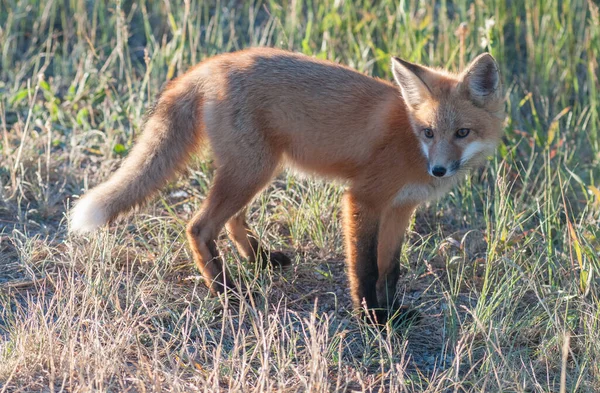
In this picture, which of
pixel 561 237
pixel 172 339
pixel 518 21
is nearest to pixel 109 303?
pixel 172 339

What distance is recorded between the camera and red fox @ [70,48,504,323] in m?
3.56

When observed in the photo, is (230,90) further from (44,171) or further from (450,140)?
(44,171)

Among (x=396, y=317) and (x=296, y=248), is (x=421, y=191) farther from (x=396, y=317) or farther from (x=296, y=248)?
(x=296, y=248)

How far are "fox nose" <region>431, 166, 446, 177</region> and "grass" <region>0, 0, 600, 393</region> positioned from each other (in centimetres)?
47

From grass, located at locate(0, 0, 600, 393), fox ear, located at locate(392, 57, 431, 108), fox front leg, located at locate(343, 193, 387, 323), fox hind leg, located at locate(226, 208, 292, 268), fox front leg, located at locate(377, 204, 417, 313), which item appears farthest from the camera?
fox hind leg, located at locate(226, 208, 292, 268)

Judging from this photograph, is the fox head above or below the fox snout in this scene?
above

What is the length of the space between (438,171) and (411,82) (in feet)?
1.49

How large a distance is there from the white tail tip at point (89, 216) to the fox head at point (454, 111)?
1.51 meters

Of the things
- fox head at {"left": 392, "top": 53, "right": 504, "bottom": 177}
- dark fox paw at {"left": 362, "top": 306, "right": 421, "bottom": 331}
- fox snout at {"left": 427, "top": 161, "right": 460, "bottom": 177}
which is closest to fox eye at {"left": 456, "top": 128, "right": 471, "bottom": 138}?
fox head at {"left": 392, "top": 53, "right": 504, "bottom": 177}

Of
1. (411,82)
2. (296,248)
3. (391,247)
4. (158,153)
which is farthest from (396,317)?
(158,153)

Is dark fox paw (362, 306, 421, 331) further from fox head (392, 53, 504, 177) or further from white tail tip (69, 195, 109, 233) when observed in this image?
white tail tip (69, 195, 109, 233)

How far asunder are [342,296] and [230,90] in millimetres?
1212

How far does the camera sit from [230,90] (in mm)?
3693

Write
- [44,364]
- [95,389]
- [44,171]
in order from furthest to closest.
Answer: [44,171]
[44,364]
[95,389]
